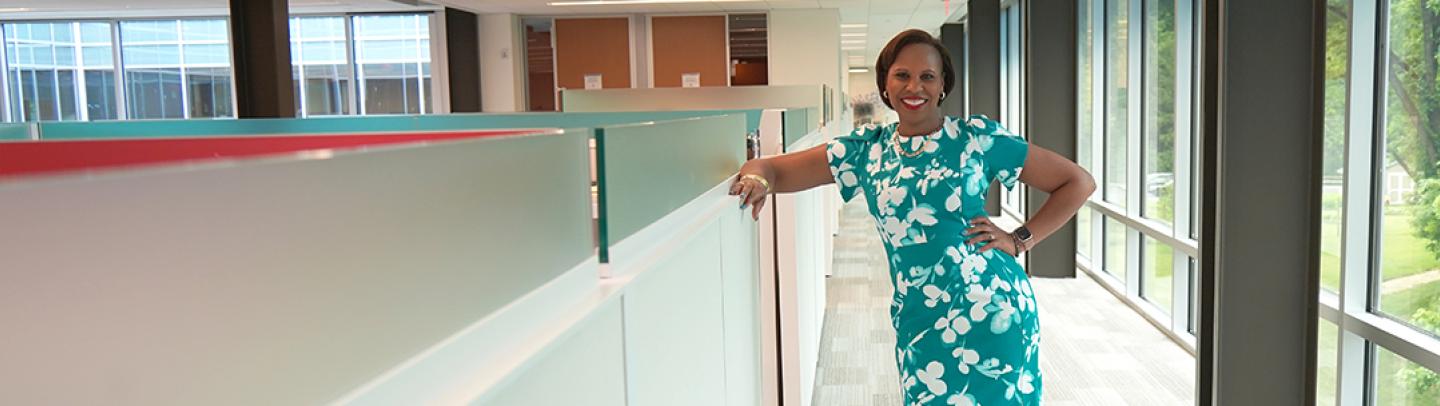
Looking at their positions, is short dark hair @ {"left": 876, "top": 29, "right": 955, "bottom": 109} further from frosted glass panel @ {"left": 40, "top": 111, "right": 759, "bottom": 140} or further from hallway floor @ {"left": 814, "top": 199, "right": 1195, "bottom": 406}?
hallway floor @ {"left": 814, "top": 199, "right": 1195, "bottom": 406}

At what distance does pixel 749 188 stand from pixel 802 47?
38.1 feet

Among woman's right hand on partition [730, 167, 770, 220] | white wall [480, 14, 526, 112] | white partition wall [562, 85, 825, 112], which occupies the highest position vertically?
white wall [480, 14, 526, 112]

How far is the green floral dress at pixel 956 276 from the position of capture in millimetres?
2350

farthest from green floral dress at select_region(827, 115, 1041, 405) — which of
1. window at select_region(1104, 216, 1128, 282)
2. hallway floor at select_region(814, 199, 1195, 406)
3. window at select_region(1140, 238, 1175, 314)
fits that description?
window at select_region(1104, 216, 1128, 282)

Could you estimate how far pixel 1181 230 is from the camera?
5.45m

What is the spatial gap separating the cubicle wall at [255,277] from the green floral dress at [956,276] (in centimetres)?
152

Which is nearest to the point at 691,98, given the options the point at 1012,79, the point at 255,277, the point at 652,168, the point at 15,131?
the point at 1012,79

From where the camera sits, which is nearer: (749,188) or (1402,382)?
(749,188)

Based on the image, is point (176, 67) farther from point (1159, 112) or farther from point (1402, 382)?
point (1402, 382)

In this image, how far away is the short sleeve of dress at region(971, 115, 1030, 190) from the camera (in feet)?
7.97

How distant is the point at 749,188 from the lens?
233 cm

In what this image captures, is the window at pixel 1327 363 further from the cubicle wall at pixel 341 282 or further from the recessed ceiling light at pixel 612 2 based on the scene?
the recessed ceiling light at pixel 612 2

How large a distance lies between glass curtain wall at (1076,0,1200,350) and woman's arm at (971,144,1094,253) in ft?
5.77

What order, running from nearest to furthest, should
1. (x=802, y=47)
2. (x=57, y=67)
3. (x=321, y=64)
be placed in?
(x=57, y=67)
(x=321, y=64)
(x=802, y=47)
